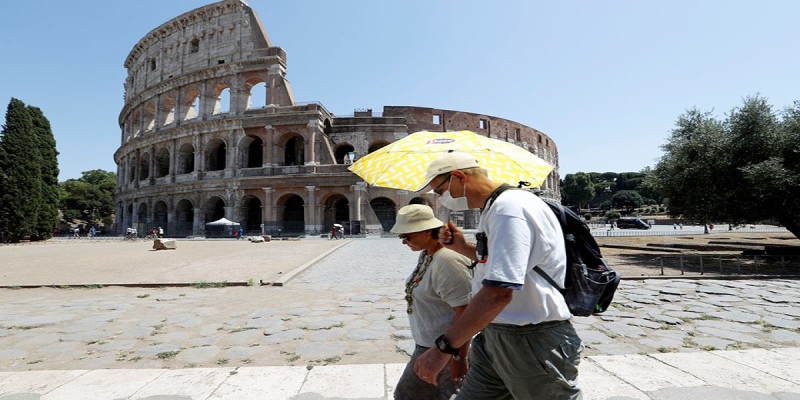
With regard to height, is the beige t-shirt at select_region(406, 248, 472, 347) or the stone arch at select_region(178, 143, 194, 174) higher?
the stone arch at select_region(178, 143, 194, 174)

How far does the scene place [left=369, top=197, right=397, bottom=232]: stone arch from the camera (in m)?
30.0

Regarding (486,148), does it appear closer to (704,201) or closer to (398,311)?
(398,311)

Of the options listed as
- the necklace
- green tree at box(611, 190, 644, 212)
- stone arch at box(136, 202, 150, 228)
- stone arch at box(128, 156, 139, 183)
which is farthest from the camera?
green tree at box(611, 190, 644, 212)

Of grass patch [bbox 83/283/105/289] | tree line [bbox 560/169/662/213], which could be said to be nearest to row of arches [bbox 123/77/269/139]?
grass patch [bbox 83/283/105/289]

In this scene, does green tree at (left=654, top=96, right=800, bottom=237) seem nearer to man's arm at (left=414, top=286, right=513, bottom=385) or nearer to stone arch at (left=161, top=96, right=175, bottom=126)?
man's arm at (left=414, top=286, right=513, bottom=385)

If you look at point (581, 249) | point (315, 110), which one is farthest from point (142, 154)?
point (581, 249)

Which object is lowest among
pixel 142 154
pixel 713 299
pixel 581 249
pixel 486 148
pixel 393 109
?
pixel 713 299

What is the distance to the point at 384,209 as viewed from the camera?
30.5 m

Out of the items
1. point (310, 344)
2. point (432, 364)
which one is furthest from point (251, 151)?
point (432, 364)

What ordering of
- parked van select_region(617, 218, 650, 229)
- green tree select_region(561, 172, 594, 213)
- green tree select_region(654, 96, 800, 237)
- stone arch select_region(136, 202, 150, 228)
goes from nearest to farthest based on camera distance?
green tree select_region(654, 96, 800, 237), stone arch select_region(136, 202, 150, 228), parked van select_region(617, 218, 650, 229), green tree select_region(561, 172, 594, 213)

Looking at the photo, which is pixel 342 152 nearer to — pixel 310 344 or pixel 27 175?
pixel 27 175

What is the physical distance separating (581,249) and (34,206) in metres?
40.2

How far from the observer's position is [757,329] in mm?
4469

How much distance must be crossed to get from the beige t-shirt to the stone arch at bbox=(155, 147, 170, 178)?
39.0m
